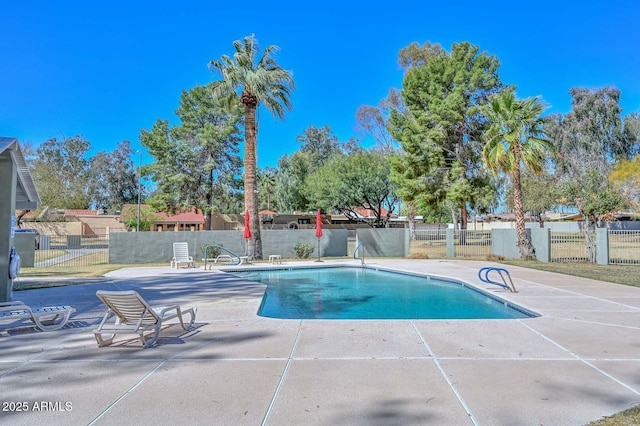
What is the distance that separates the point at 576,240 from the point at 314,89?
28.5 m

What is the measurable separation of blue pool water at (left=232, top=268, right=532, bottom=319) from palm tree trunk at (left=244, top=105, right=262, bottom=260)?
469 cm

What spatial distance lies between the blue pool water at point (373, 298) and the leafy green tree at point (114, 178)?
60268 mm

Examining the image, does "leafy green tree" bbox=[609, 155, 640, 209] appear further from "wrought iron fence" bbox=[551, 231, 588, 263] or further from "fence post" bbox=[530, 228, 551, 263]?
"fence post" bbox=[530, 228, 551, 263]

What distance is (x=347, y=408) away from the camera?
358 centimetres

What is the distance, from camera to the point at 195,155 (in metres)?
36.3

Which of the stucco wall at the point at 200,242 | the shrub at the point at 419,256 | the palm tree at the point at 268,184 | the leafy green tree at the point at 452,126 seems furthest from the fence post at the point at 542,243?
the palm tree at the point at 268,184

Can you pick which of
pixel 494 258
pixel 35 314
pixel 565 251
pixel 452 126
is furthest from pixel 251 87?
pixel 565 251

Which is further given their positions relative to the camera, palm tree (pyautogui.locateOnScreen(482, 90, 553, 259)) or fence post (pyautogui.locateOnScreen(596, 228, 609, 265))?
palm tree (pyautogui.locateOnScreen(482, 90, 553, 259))

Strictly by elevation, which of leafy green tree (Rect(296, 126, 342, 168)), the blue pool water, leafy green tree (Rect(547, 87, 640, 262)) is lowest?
the blue pool water

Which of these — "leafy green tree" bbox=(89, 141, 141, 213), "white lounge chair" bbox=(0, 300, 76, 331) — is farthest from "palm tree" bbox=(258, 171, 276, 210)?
"white lounge chair" bbox=(0, 300, 76, 331)

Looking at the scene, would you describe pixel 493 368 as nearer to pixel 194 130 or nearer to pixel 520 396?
pixel 520 396

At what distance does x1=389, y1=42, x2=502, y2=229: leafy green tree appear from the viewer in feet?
96.4

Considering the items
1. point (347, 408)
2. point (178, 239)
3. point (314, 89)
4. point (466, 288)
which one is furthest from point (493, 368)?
point (314, 89)

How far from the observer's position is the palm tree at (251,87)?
20047 mm
